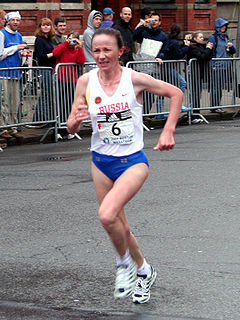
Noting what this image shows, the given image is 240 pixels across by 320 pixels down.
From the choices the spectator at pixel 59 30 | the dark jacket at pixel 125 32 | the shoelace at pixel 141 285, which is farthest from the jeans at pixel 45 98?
the shoelace at pixel 141 285

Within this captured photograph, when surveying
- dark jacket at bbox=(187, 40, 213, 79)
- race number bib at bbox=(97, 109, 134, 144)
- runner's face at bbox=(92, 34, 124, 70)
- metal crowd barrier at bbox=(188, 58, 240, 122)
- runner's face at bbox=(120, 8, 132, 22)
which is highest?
runner's face at bbox=(120, 8, 132, 22)

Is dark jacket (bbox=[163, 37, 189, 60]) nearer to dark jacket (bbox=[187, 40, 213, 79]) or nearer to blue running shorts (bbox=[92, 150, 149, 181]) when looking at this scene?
dark jacket (bbox=[187, 40, 213, 79])

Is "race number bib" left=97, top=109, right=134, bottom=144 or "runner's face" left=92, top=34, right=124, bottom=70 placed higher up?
"runner's face" left=92, top=34, right=124, bottom=70

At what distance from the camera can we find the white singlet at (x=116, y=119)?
504 cm

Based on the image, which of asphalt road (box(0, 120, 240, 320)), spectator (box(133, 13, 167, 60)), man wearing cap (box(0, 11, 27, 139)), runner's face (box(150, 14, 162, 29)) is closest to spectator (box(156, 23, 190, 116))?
spectator (box(133, 13, 167, 60))

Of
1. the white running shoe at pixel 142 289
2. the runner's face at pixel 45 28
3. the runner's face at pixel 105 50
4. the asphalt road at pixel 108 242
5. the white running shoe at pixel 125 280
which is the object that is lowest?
the asphalt road at pixel 108 242

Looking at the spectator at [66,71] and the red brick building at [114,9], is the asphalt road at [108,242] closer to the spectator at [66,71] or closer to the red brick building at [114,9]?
the spectator at [66,71]

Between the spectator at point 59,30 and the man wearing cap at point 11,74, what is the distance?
73 cm

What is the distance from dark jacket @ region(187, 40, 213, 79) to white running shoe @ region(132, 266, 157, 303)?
430 inches

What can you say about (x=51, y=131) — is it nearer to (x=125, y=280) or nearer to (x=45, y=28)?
(x=45, y=28)

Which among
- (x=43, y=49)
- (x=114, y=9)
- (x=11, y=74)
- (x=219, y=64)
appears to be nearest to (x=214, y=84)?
(x=219, y=64)

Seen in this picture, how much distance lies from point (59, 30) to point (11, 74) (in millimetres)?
1774

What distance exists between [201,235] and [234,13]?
22831 mm

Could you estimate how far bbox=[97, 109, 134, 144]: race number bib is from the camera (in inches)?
198
